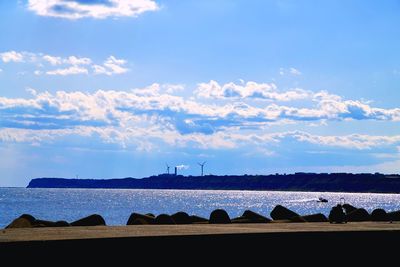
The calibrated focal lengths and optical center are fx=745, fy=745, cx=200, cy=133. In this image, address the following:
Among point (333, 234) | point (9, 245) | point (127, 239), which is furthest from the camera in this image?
point (333, 234)

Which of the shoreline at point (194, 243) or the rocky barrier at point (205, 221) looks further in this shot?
the rocky barrier at point (205, 221)

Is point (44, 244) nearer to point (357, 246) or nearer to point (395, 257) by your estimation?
point (357, 246)

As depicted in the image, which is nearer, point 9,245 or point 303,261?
point 9,245

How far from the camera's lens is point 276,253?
46.4 ft

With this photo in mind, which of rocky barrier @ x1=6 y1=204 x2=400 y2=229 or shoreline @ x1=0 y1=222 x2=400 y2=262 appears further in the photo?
rocky barrier @ x1=6 y1=204 x2=400 y2=229

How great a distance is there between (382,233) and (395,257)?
0.59 meters

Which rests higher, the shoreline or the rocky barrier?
the rocky barrier

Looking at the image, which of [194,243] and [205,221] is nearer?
[194,243]

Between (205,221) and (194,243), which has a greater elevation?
(205,221)

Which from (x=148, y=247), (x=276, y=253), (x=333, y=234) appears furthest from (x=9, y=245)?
(x=333, y=234)

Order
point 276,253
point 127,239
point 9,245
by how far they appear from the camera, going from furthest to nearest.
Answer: point 276,253, point 127,239, point 9,245

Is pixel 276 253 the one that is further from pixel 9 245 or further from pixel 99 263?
pixel 9 245

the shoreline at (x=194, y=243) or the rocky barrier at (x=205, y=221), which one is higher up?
the rocky barrier at (x=205, y=221)

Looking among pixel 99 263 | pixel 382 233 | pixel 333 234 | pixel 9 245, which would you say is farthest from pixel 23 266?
pixel 382 233
